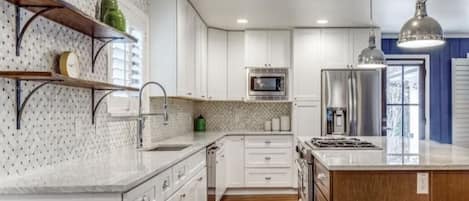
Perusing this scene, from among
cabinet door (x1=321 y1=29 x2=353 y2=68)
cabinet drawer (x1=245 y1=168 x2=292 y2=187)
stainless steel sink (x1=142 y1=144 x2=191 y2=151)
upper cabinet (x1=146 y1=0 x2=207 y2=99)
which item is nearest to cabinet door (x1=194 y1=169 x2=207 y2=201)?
stainless steel sink (x1=142 y1=144 x2=191 y2=151)

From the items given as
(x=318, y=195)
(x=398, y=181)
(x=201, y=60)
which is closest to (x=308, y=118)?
(x=201, y=60)

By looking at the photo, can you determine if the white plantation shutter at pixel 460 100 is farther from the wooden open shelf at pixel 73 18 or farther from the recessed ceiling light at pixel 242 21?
the wooden open shelf at pixel 73 18

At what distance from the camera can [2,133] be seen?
6.14 feet

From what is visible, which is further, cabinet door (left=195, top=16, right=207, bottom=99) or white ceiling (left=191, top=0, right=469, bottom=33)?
cabinet door (left=195, top=16, right=207, bottom=99)

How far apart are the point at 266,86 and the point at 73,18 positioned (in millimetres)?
4129

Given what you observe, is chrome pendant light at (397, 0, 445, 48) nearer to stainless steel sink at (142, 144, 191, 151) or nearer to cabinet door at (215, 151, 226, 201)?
stainless steel sink at (142, 144, 191, 151)

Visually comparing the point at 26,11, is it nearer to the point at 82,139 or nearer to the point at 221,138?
the point at 82,139

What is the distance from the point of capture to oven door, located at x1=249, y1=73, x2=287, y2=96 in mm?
6156

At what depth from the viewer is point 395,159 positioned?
2725 millimetres

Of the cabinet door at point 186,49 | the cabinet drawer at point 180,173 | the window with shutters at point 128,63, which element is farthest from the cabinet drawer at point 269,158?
the cabinet drawer at point 180,173

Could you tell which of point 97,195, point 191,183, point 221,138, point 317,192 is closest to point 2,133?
point 97,195

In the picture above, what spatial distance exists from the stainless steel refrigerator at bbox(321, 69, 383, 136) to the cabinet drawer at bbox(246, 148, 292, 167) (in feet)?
2.13

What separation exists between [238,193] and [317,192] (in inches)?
117

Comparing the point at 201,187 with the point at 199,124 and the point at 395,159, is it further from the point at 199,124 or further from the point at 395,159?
the point at 199,124
